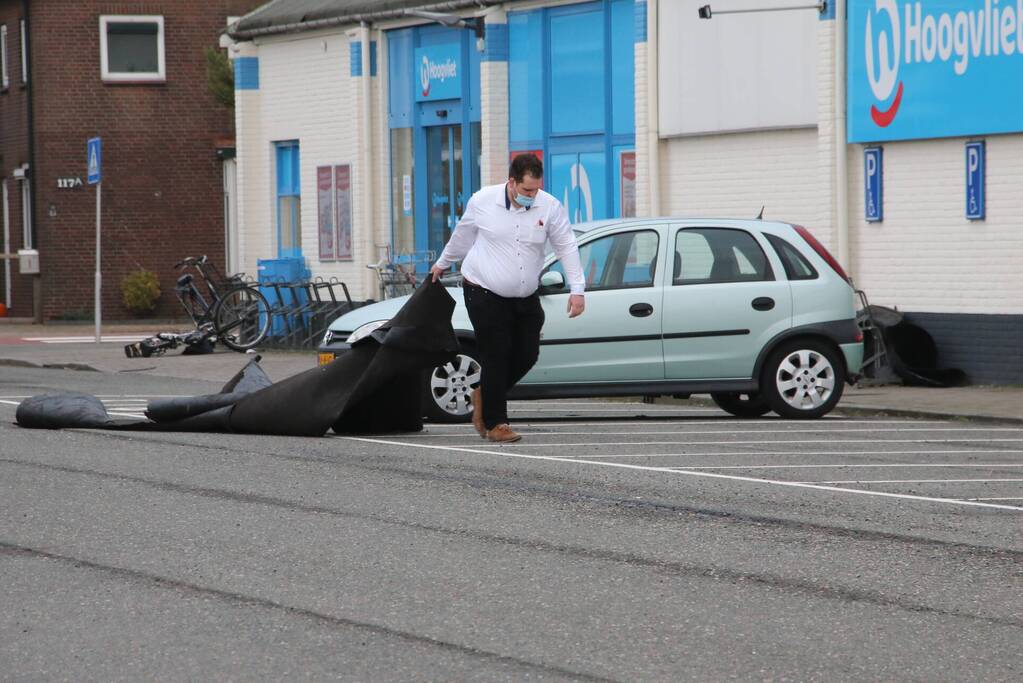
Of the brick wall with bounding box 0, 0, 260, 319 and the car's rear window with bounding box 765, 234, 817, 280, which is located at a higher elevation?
the brick wall with bounding box 0, 0, 260, 319

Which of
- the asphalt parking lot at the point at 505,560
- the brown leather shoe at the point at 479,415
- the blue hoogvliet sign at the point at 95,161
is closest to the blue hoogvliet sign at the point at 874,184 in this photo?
the asphalt parking lot at the point at 505,560

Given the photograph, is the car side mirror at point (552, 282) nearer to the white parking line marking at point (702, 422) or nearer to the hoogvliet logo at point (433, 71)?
the white parking line marking at point (702, 422)

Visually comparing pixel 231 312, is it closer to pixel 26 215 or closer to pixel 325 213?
pixel 325 213

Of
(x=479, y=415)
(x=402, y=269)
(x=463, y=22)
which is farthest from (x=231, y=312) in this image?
(x=479, y=415)

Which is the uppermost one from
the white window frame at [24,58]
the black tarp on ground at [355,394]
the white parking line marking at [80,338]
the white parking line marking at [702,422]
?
the white window frame at [24,58]

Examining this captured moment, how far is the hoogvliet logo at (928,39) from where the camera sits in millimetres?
18438

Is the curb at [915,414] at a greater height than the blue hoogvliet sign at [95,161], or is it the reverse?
the blue hoogvliet sign at [95,161]

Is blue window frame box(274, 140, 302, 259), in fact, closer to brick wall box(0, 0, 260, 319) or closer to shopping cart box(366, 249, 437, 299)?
shopping cart box(366, 249, 437, 299)

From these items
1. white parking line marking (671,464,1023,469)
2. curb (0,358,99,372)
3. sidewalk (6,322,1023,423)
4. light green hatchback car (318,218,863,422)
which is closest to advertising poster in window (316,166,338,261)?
sidewalk (6,322,1023,423)

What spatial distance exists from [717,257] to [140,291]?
23820mm

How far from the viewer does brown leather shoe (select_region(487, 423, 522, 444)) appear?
12.2 meters

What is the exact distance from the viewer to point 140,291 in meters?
36.8

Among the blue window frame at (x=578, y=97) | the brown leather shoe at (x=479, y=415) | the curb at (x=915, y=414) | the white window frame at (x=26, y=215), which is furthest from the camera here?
the white window frame at (x=26, y=215)

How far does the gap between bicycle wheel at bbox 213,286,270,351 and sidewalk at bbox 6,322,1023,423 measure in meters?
0.26
